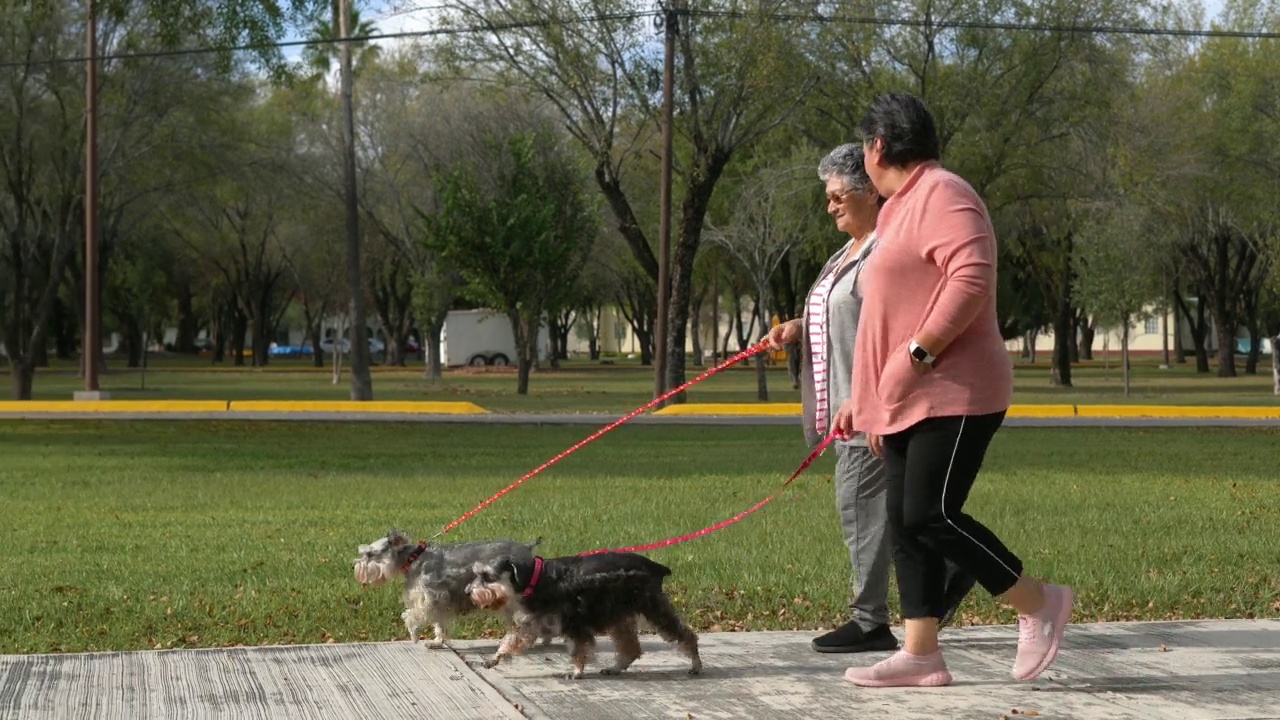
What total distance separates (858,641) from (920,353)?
5.04 ft

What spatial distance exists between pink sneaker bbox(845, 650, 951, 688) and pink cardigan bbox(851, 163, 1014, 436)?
2.78ft

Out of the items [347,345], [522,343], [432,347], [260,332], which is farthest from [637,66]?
[347,345]

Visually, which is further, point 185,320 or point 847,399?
point 185,320

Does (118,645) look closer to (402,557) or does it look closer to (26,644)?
(26,644)

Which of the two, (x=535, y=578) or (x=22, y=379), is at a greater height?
(x=22, y=379)

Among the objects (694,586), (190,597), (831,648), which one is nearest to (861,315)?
(831,648)

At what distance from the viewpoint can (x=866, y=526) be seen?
6.84m

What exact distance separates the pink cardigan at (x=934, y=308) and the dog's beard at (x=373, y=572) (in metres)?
2.15

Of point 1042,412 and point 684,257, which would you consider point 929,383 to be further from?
point 684,257

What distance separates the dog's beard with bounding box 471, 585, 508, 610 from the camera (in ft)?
20.8

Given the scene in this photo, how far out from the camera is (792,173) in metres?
38.3

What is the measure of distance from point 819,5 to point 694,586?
1045 inches

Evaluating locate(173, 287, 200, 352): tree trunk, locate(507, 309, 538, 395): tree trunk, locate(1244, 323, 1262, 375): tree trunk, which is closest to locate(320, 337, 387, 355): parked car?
locate(173, 287, 200, 352): tree trunk

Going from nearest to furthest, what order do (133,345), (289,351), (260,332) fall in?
(133,345) < (260,332) < (289,351)
